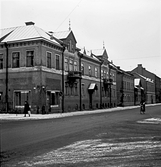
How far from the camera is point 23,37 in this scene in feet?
110

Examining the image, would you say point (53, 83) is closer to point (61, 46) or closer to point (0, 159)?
point (61, 46)

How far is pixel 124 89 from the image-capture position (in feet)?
234

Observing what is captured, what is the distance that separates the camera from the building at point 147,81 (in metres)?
97.2

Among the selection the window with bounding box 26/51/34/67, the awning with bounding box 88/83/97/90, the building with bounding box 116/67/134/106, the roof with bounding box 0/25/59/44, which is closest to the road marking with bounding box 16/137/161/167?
the window with bounding box 26/51/34/67

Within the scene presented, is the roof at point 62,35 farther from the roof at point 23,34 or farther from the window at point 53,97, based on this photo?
the window at point 53,97

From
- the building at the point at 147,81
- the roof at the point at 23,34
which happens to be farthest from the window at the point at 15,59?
the building at the point at 147,81

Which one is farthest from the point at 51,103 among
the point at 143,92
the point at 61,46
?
the point at 143,92

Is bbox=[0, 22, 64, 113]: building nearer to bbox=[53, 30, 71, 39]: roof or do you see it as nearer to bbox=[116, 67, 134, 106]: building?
bbox=[53, 30, 71, 39]: roof

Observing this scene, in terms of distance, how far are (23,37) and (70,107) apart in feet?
39.2

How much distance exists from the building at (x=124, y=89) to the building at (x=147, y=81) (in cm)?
1850

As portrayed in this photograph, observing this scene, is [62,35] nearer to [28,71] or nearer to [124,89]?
[28,71]

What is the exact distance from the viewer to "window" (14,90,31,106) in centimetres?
3256

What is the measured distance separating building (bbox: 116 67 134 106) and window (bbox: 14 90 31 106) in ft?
125

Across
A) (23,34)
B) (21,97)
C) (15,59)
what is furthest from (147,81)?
(21,97)
